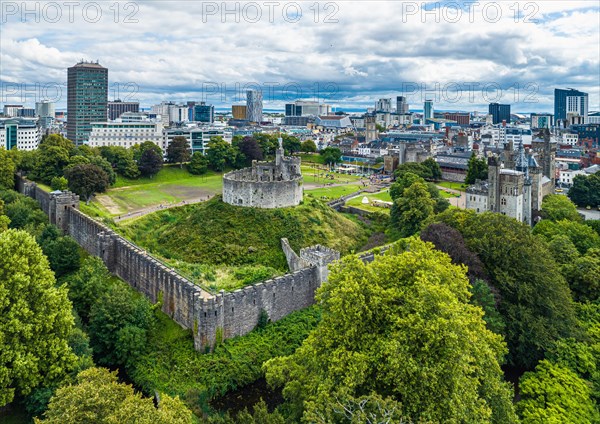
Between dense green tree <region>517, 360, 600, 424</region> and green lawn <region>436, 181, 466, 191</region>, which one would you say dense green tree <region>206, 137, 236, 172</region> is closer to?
green lawn <region>436, 181, 466, 191</region>

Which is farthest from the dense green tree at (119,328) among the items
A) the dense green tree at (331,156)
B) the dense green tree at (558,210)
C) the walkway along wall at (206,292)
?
the dense green tree at (331,156)

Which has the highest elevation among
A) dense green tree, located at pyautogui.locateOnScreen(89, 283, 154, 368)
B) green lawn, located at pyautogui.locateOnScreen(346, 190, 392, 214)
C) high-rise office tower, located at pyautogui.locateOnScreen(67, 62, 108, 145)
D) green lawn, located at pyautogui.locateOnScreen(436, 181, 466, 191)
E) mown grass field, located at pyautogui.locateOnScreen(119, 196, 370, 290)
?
high-rise office tower, located at pyautogui.locateOnScreen(67, 62, 108, 145)

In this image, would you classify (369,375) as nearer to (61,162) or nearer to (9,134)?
(61,162)

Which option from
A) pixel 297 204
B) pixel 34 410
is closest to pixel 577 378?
pixel 34 410

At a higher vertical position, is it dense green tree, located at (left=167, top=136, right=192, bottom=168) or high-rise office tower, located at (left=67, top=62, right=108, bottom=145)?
high-rise office tower, located at (left=67, top=62, right=108, bottom=145)

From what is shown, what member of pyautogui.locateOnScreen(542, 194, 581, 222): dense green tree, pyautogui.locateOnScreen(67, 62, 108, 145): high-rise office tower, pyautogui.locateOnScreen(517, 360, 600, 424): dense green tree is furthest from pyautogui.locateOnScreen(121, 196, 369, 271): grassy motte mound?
pyautogui.locateOnScreen(67, 62, 108, 145): high-rise office tower

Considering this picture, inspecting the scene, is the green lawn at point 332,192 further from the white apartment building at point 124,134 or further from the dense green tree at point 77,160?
the white apartment building at point 124,134
